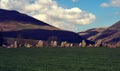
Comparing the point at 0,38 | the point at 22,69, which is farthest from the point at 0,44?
the point at 22,69

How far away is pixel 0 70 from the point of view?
3247 cm

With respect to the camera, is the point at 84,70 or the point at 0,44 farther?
the point at 0,44

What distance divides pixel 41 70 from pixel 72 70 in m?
2.95

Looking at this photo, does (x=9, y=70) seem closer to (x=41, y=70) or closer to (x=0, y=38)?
(x=41, y=70)

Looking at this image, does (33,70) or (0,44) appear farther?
(0,44)

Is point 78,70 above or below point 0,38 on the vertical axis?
below

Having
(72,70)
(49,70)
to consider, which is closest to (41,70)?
(49,70)

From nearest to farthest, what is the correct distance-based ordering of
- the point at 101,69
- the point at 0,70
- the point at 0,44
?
the point at 0,70, the point at 101,69, the point at 0,44

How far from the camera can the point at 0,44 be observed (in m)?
144

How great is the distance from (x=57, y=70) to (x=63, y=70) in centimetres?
58

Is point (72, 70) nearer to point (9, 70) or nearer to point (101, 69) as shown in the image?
point (101, 69)

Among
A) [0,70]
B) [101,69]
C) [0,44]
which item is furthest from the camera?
Answer: [0,44]

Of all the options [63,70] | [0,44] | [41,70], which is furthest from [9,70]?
[0,44]

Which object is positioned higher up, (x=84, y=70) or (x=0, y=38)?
(x=0, y=38)
